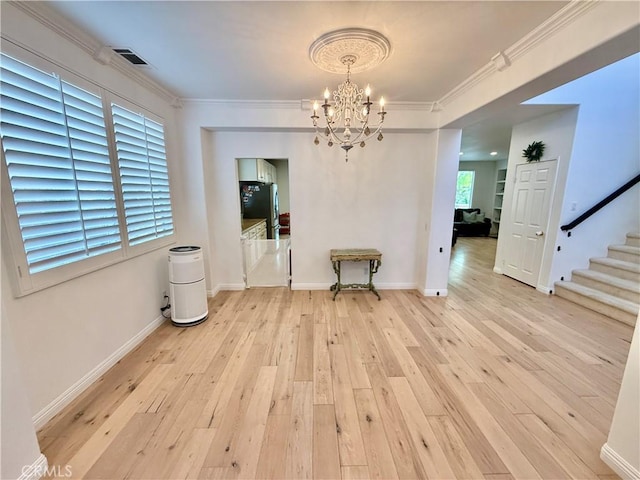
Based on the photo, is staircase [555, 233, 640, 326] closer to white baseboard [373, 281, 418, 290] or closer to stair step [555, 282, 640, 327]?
stair step [555, 282, 640, 327]

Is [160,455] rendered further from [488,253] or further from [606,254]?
[488,253]

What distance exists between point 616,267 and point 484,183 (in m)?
6.72

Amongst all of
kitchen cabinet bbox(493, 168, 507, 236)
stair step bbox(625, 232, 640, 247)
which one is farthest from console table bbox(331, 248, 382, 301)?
kitchen cabinet bbox(493, 168, 507, 236)

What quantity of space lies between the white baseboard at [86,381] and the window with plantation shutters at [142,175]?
0.96 meters

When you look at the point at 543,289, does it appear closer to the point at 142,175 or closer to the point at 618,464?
the point at 618,464

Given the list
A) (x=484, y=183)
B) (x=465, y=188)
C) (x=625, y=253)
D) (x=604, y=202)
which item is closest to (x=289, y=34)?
(x=604, y=202)

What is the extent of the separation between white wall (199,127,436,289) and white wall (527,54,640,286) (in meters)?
1.98

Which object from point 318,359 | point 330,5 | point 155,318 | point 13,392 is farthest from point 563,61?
point 155,318

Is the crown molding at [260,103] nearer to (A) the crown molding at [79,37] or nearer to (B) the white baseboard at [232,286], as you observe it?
(A) the crown molding at [79,37]

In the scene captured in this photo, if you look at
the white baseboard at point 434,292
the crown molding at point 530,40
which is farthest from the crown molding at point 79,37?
the white baseboard at point 434,292

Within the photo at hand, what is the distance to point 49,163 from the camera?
1.62 m

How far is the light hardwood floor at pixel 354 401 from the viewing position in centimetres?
140

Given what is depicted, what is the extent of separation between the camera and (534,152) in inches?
155

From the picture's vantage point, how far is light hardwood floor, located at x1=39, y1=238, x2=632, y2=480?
1396mm
